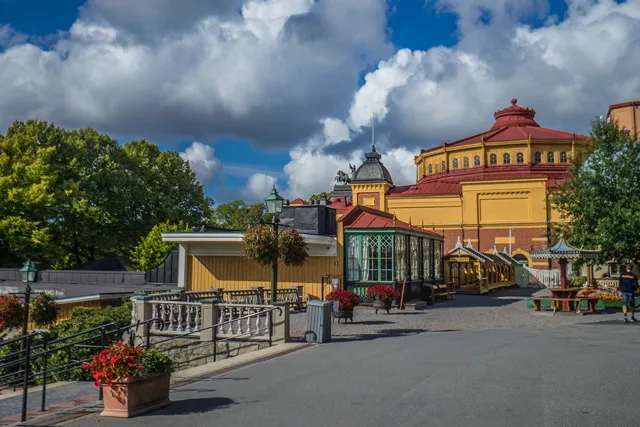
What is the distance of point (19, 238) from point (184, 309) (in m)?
25.2

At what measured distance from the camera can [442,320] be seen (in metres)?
20.2

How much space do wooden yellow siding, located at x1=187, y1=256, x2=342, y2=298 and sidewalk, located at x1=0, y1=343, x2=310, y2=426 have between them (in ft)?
37.5

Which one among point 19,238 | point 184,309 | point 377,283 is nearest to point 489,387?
point 184,309

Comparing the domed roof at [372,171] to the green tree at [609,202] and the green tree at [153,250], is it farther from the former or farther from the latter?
the green tree at [609,202]

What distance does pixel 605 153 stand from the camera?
Answer: 2802 cm

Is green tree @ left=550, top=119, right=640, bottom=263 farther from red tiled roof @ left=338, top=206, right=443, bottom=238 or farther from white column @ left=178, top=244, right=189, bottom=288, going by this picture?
white column @ left=178, top=244, right=189, bottom=288

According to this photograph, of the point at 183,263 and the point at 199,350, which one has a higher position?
the point at 183,263

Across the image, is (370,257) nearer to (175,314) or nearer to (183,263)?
(183,263)

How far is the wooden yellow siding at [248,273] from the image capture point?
84.8ft

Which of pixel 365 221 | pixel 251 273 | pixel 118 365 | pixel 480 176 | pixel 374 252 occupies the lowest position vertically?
pixel 118 365

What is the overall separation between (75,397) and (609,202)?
22357mm

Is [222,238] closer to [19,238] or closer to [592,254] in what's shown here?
[592,254]

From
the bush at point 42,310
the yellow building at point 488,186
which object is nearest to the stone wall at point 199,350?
the bush at point 42,310

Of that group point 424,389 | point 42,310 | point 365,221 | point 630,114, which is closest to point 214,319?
point 424,389
